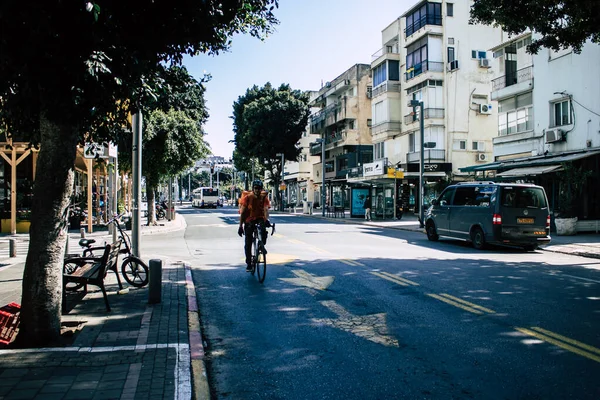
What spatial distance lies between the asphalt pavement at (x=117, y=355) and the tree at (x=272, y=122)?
150 feet

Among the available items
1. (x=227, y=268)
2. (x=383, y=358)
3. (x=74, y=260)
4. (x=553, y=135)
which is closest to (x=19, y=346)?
(x=74, y=260)

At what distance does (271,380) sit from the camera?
4.38 meters

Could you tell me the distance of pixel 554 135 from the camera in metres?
23.2

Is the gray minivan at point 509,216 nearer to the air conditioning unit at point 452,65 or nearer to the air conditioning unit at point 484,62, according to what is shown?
the air conditioning unit at point 452,65

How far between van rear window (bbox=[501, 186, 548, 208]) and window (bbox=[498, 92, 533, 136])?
12885 millimetres

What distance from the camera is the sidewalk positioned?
3.95m

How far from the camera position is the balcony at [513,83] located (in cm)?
2605

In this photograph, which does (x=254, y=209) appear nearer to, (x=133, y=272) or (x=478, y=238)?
(x=133, y=272)

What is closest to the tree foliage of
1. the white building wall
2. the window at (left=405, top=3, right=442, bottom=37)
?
the window at (left=405, top=3, right=442, bottom=37)

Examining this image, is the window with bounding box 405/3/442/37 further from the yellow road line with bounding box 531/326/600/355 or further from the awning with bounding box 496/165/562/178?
the yellow road line with bounding box 531/326/600/355

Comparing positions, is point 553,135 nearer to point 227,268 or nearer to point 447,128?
point 447,128

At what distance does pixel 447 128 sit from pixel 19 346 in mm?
37385

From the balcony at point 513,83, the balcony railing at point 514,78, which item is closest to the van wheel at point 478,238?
the balcony at point 513,83

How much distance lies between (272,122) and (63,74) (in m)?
48.6
